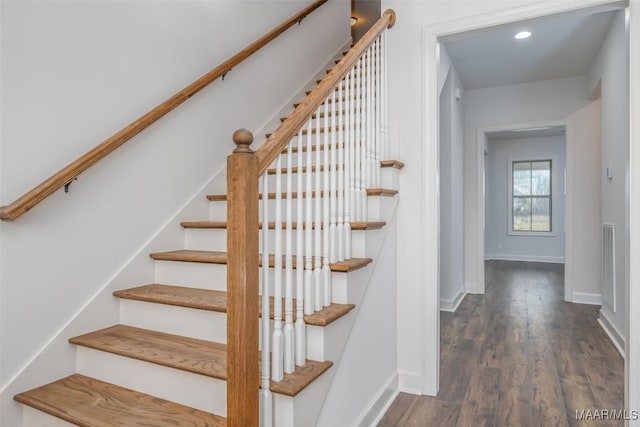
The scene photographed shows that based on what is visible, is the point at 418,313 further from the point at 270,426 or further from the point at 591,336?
the point at 591,336

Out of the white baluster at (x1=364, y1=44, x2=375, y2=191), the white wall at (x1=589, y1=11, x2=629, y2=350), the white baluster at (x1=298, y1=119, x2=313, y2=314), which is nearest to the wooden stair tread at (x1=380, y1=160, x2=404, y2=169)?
the white baluster at (x1=364, y1=44, x2=375, y2=191)

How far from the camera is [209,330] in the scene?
5.96 feet

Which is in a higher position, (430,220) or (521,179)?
(521,179)

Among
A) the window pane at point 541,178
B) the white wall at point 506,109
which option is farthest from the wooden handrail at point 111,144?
the window pane at point 541,178

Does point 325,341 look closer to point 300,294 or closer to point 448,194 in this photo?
point 300,294

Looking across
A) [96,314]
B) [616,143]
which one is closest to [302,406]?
[96,314]

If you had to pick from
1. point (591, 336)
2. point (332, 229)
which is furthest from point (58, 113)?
point (591, 336)

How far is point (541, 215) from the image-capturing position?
8.35 m

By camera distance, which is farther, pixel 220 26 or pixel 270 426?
pixel 220 26

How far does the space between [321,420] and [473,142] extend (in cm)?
468

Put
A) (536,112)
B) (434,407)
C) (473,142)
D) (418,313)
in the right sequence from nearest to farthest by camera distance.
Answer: (434,407)
(418,313)
(536,112)
(473,142)

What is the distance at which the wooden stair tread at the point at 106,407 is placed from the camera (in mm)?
1429

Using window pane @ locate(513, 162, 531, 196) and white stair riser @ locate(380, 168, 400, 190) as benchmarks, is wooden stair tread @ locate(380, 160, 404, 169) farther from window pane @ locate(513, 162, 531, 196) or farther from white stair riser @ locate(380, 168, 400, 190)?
window pane @ locate(513, 162, 531, 196)

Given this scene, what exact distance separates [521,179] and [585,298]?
175 inches
